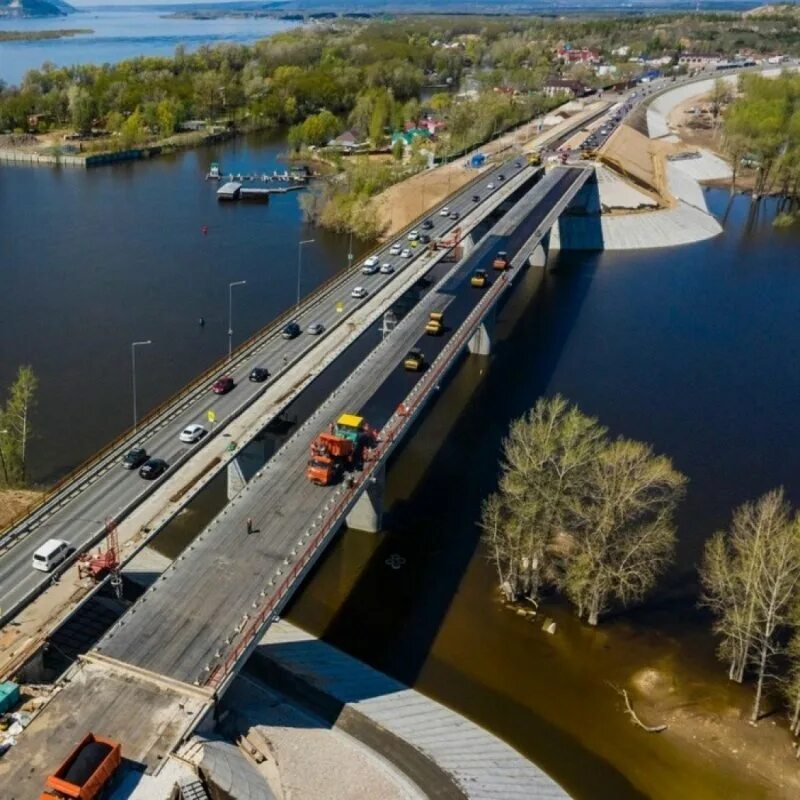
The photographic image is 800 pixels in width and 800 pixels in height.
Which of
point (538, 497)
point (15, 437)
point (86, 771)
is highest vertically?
point (86, 771)

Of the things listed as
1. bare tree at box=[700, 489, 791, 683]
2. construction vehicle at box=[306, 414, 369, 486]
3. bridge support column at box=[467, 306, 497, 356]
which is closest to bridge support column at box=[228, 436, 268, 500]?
construction vehicle at box=[306, 414, 369, 486]

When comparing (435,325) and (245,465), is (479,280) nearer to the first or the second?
(435,325)

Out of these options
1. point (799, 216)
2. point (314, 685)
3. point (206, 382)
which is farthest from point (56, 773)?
point (799, 216)

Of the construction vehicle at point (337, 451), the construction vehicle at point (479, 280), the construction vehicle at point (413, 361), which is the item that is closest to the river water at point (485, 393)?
the construction vehicle at point (413, 361)

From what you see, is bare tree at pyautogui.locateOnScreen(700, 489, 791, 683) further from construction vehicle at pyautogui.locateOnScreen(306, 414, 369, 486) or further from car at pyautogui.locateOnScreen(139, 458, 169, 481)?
car at pyautogui.locateOnScreen(139, 458, 169, 481)

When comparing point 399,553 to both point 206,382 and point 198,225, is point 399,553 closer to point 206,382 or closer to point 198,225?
point 206,382

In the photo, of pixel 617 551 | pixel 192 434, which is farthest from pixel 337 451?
pixel 617 551
